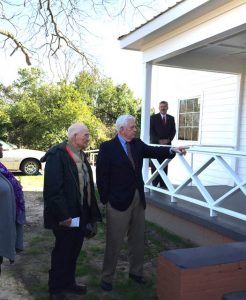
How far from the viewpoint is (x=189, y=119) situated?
10102mm

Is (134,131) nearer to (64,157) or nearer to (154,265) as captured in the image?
(64,157)

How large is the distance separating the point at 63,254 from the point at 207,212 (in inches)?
101

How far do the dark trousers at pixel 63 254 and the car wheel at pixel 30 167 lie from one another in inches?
434

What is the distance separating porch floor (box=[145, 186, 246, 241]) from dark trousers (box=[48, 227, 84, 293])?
75.0 inches

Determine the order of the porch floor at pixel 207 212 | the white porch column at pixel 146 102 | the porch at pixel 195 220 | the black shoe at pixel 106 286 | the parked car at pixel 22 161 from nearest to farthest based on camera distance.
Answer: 1. the black shoe at pixel 106 286
2. the porch floor at pixel 207 212
3. the porch at pixel 195 220
4. the white porch column at pixel 146 102
5. the parked car at pixel 22 161

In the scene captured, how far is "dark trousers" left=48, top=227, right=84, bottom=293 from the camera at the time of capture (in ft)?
12.0

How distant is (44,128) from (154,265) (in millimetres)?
16523

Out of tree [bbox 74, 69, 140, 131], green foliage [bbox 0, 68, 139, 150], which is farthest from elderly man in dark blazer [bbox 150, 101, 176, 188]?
tree [bbox 74, 69, 140, 131]

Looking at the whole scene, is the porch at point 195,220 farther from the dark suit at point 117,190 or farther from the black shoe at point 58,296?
the black shoe at point 58,296

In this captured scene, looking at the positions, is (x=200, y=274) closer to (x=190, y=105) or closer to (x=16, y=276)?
(x=16, y=276)

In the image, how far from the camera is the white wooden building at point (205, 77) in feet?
16.9

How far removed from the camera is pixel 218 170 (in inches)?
→ 344

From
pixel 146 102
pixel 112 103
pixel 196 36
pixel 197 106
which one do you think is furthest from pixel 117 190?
pixel 112 103

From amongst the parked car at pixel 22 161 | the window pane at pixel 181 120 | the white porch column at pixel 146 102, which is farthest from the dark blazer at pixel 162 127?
the parked car at pixel 22 161
